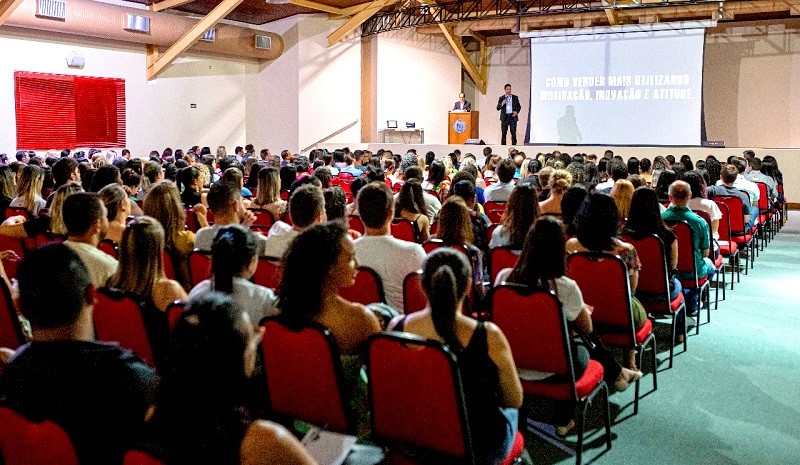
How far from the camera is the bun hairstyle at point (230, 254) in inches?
105

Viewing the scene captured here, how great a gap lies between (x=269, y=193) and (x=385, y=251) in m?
2.48

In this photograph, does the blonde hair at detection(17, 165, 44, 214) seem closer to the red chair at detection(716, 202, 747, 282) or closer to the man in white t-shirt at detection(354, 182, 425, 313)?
the man in white t-shirt at detection(354, 182, 425, 313)

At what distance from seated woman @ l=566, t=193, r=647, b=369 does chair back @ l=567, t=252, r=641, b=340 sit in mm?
156

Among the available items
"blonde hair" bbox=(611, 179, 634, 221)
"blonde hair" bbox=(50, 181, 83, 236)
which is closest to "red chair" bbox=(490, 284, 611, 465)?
"blonde hair" bbox=(611, 179, 634, 221)

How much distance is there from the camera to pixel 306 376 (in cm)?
239

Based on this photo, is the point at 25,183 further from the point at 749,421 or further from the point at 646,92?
the point at 646,92

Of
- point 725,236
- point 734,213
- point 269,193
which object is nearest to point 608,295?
point 269,193

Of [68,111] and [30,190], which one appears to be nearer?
[30,190]

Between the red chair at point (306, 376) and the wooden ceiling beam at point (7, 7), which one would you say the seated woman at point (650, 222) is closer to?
the red chair at point (306, 376)

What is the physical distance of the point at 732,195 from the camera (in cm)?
733

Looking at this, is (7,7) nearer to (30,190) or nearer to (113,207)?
(30,190)

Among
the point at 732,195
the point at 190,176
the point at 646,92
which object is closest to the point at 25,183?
the point at 190,176

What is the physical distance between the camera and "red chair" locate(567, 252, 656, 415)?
3.58 meters

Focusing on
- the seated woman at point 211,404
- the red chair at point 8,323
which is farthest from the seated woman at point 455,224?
the seated woman at point 211,404
